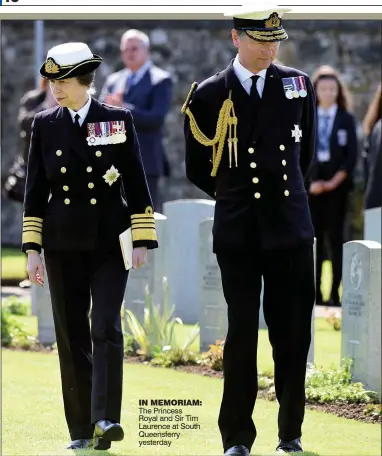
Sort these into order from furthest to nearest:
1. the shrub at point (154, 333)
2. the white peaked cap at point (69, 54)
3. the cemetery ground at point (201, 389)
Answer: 1. the shrub at point (154, 333)
2. the cemetery ground at point (201, 389)
3. the white peaked cap at point (69, 54)

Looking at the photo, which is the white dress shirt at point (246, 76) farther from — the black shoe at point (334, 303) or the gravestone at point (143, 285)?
the black shoe at point (334, 303)

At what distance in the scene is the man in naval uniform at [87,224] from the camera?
310 inches

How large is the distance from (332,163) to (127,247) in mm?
7110

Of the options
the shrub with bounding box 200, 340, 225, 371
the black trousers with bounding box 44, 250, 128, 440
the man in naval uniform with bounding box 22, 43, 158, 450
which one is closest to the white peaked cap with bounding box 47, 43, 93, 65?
the man in naval uniform with bounding box 22, 43, 158, 450

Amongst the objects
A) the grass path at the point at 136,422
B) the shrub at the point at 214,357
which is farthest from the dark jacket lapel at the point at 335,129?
the grass path at the point at 136,422

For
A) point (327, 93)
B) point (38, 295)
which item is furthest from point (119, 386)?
point (327, 93)

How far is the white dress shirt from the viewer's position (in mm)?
Answer: 7707

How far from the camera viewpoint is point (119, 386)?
26.1 ft

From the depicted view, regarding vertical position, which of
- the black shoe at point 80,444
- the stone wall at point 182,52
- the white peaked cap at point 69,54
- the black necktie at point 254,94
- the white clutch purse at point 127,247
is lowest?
the black shoe at point 80,444

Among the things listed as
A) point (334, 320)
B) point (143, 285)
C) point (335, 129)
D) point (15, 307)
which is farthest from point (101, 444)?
point (335, 129)

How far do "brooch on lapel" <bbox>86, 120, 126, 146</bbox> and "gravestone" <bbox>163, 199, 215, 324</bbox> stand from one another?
428 cm

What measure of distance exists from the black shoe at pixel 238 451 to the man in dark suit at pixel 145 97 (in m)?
5.89

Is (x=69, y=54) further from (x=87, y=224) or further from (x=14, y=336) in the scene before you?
(x=14, y=336)

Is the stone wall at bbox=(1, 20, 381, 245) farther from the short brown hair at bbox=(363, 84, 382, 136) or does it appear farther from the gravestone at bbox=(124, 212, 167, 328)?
the gravestone at bbox=(124, 212, 167, 328)
